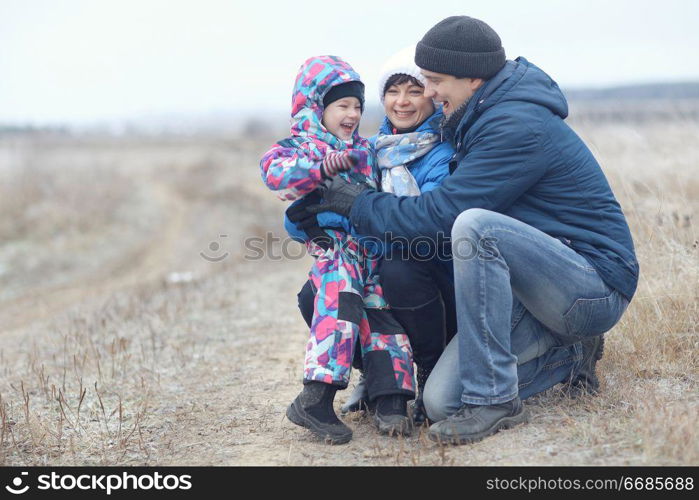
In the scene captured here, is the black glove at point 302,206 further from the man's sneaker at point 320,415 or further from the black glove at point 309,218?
the man's sneaker at point 320,415

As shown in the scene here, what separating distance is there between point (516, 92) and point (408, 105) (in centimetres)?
61

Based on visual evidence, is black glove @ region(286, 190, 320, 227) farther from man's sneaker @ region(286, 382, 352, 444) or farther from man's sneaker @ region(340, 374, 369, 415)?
man's sneaker @ region(340, 374, 369, 415)

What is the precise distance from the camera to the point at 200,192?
76.7 feet

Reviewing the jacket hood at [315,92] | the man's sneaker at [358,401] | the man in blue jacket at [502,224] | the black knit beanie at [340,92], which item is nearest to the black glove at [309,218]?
the man in blue jacket at [502,224]

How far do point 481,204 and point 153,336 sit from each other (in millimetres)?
3295

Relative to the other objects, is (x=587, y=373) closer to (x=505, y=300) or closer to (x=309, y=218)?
(x=505, y=300)

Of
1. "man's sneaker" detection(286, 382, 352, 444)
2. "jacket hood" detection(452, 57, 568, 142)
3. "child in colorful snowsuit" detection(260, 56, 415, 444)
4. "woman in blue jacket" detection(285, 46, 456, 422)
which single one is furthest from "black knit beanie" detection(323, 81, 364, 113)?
"man's sneaker" detection(286, 382, 352, 444)

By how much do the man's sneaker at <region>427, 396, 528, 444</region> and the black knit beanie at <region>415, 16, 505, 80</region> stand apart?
138 centimetres

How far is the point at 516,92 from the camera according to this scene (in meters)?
3.23

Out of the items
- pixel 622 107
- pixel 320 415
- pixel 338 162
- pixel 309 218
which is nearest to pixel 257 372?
pixel 320 415

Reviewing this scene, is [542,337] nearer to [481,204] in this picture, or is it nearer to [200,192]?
[481,204]

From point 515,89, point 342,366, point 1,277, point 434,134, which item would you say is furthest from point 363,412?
point 1,277

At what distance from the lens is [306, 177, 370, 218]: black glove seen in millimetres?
3400

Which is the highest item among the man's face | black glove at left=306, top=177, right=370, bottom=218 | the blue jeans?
the man's face
